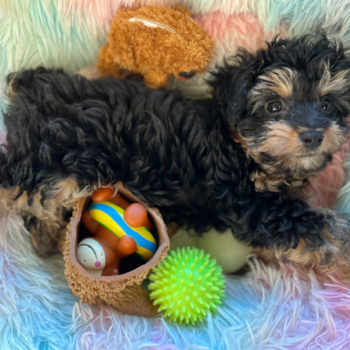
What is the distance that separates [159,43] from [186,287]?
1.04 meters

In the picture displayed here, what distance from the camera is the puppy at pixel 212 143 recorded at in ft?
4.64

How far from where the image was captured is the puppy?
4.64ft

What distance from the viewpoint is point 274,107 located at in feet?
4.73

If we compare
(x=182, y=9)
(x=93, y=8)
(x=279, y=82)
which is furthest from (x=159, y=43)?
(x=279, y=82)

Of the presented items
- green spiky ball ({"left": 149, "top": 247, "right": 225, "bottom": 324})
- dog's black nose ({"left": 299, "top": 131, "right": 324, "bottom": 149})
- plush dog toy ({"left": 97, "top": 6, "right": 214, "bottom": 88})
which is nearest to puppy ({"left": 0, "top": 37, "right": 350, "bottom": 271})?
dog's black nose ({"left": 299, "top": 131, "right": 324, "bottom": 149})

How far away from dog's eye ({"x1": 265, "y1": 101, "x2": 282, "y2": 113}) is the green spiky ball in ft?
2.22

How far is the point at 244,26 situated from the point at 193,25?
11.5 inches

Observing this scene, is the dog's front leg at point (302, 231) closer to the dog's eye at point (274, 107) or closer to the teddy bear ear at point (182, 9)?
the dog's eye at point (274, 107)

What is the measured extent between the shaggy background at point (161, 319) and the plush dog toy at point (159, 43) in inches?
5.1

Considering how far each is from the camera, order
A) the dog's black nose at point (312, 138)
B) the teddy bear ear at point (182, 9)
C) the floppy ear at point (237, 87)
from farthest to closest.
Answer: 1. the teddy bear ear at point (182, 9)
2. the floppy ear at point (237, 87)
3. the dog's black nose at point (312, 138)

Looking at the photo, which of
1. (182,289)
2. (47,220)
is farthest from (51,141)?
(182,289)

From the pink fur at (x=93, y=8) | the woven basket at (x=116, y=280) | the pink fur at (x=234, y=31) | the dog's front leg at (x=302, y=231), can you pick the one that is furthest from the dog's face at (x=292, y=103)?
the pink fur at (x=93, y=8)

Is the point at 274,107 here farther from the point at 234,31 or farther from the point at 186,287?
the point at 186,287

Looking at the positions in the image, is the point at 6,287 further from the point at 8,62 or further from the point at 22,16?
Result: the point at 22,16
